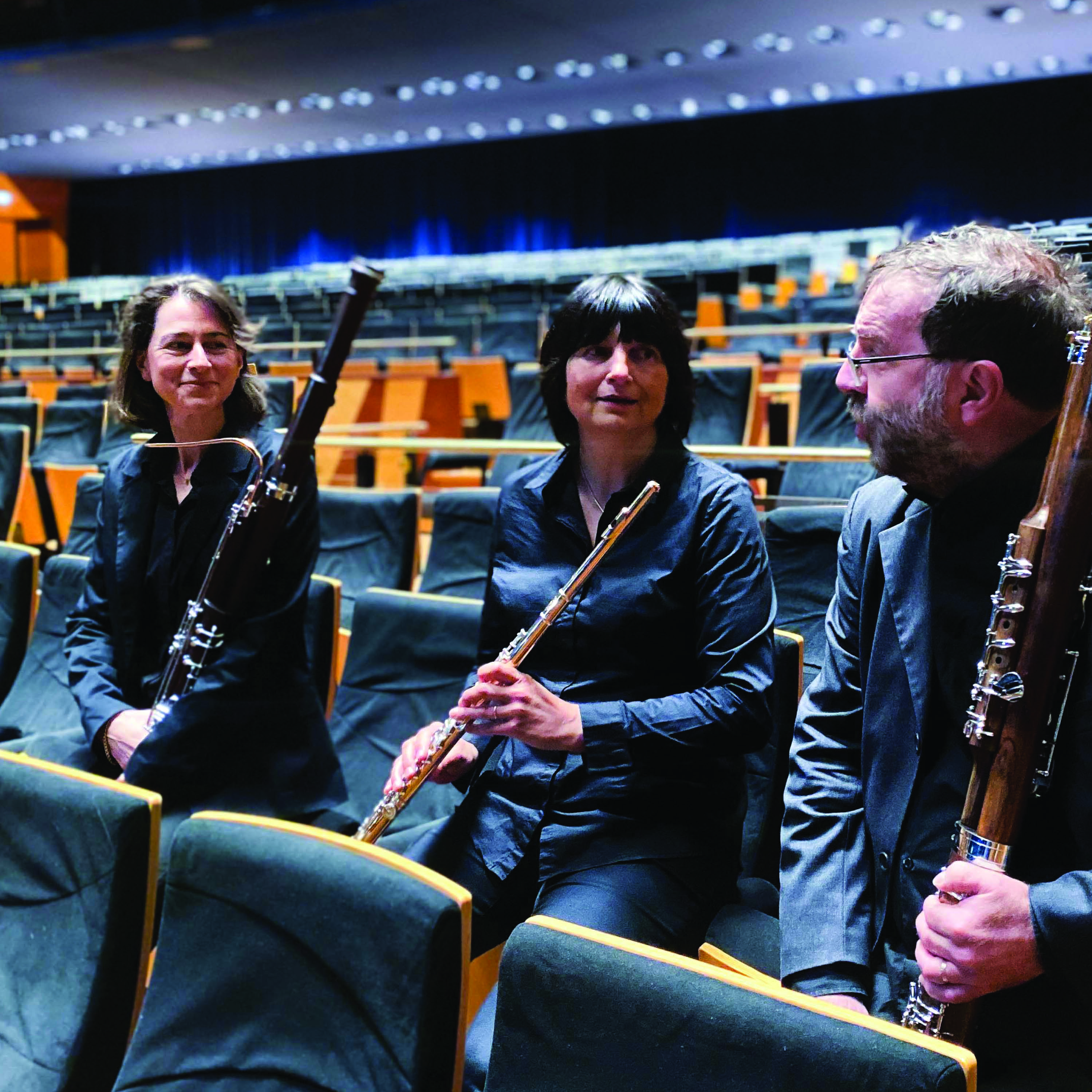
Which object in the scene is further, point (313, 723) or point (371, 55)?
point (371, 55)

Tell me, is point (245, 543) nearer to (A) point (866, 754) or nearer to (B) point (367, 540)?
(A) point (866, 754)

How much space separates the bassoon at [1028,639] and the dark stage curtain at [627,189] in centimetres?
1126

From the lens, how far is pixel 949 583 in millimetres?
1168

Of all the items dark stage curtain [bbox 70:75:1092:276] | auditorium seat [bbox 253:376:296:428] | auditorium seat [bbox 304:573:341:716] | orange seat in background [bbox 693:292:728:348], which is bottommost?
auditorium seat [bbox 304:573:341:716]

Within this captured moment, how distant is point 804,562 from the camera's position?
195 centimetres

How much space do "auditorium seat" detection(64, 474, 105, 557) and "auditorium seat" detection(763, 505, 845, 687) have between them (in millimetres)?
1883

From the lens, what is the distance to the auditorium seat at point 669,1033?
803mm

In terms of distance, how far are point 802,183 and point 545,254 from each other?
3.74 metres

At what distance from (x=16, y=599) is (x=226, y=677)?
851 mm

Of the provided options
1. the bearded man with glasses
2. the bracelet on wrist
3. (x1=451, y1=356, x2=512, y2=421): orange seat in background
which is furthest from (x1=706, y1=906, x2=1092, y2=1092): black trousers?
(x1=451, y1=356, x2=512, y2=421): orange seat in background

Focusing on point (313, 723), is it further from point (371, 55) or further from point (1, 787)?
point (371, 55)

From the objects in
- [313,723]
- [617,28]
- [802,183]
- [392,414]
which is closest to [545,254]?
[802,183]

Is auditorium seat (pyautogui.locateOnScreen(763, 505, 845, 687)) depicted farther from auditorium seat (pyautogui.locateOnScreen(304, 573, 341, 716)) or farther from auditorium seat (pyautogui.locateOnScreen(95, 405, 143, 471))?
auditorium seat (pyautogui.locateOnScreen(95, 405, 143, 471))

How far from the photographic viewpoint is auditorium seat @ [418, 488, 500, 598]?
2.77m
